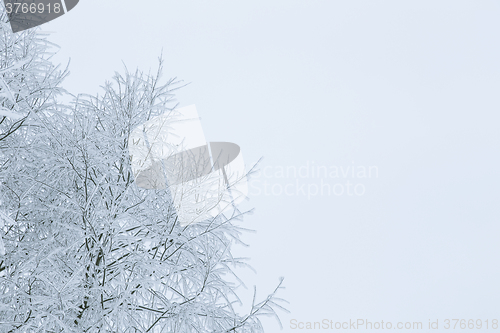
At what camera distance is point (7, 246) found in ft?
13.0

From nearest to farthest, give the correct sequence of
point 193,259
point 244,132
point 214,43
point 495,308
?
point 193,259 < point 495,308 < point 214,43 < point 244,132

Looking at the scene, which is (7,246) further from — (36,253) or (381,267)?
(381,267)

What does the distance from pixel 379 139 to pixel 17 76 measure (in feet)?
225

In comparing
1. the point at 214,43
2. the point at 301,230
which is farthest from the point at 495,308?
the point at 214,43

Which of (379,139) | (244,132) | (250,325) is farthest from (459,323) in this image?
(250,325)

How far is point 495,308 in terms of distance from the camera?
46.2 metres

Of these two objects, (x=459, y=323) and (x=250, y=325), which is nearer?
(x=250, y=325)

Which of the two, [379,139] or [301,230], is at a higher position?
[379,139]

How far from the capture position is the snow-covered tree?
3.46 metres

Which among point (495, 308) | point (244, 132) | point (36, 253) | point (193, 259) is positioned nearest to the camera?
point (36, 253)

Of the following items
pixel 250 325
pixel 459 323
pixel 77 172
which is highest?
pixel 77 172

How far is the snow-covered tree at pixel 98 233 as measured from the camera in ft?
11.4

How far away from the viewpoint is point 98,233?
3.57m

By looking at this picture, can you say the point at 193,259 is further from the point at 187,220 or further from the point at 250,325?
the point at 250,325
